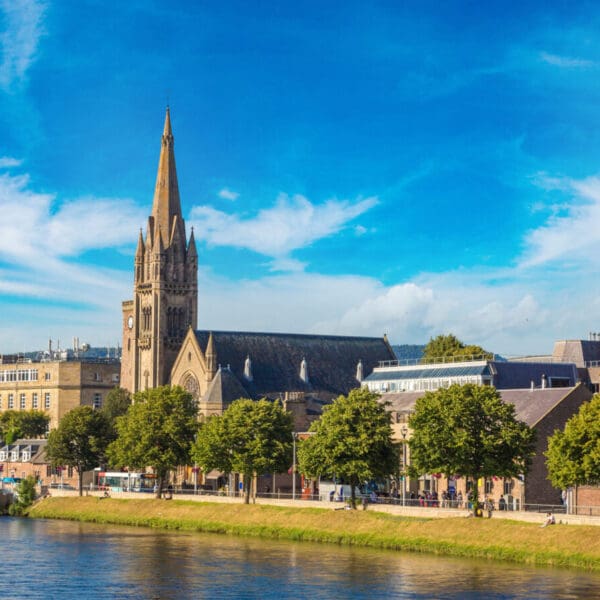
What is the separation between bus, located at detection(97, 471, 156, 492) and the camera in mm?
156125

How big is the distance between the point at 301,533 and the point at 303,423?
5014cm

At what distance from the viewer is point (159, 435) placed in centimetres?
14238

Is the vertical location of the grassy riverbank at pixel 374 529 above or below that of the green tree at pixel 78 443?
below

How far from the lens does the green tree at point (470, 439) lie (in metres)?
104

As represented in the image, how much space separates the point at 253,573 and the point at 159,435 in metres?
56.0

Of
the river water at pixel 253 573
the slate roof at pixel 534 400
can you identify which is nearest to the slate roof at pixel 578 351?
the slate roof at pixel 534 400

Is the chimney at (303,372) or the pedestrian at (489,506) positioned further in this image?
the chimney at (303,372)

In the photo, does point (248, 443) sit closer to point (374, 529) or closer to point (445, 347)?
point (374, 529)

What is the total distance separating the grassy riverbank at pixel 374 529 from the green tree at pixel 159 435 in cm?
466

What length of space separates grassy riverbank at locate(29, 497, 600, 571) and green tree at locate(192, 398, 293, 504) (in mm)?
4399

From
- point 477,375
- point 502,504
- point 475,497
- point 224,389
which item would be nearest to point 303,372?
point 224,389

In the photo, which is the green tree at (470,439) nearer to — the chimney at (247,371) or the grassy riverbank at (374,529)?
the grassy riverbank at (374,529)

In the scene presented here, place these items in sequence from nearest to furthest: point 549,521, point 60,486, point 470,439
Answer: point 549,521 < point 470,439 < point 60,486

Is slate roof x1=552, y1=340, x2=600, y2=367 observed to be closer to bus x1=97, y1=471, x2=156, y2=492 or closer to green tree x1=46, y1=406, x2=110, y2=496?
bus x1=97, y1=471, x2=156, y2=492
